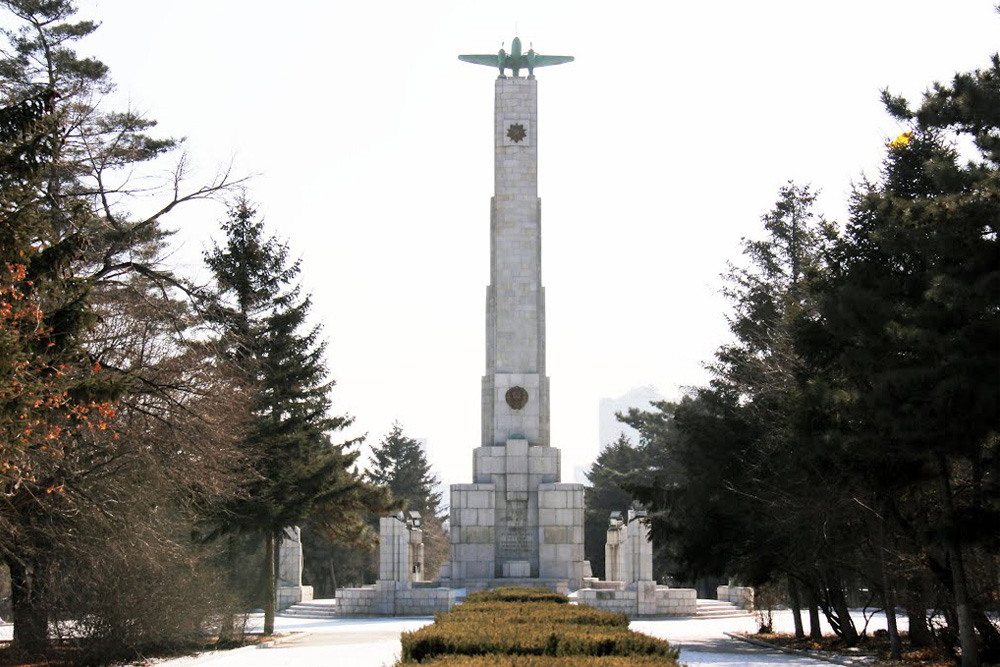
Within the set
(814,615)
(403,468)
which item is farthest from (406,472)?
(814,615)

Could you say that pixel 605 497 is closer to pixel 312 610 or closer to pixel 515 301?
pixel 312 610

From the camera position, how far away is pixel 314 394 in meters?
26.6

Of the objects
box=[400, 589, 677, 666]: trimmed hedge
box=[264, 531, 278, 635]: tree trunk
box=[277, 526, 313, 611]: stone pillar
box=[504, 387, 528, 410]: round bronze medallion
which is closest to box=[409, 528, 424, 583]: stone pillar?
box=[277, 526, 313, 611]: stone pillar

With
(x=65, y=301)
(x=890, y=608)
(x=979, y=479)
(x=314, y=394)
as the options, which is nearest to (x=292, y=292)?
(x=314, y=394)

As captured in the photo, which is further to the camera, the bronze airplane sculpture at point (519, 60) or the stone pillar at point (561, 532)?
the bronze airplane sculpture at point (519, 60)

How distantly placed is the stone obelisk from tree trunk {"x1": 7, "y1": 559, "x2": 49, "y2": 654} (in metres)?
16.6

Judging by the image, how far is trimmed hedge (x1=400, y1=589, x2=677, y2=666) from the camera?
8.77 meters

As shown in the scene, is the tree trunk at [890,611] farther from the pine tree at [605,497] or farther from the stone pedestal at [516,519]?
the pine tree at [605,497]

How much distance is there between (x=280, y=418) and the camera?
26391mm

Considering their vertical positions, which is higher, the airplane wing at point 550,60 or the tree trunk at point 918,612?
the airplane wing at point 550,60

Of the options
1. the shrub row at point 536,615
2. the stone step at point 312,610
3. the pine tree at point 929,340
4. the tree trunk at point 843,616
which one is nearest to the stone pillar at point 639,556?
the stone step at point 312,610

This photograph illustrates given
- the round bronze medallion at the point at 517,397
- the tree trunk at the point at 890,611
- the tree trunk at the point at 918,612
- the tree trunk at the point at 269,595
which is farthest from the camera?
the round bronze medallion at the point at 517,397

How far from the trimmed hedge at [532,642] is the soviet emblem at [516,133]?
25.1 meters

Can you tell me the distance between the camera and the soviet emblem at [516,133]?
36000 millimetres
